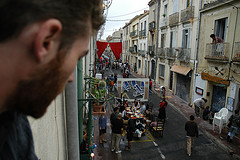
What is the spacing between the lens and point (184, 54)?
1523 cm

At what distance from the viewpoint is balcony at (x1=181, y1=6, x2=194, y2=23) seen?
14.0m

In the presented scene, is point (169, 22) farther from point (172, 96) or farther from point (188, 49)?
point (172, 96)

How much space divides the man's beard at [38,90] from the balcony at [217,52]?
11.4 metres

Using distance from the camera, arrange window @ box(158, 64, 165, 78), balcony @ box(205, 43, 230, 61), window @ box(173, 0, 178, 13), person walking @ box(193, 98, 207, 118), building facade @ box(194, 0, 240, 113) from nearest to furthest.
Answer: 1. building facade @ box(194, 0, 240, 113)
2. balcony @ box(205, 43, 230, 61)
3. person walking @ box(193, 98, 207, 118)
4. window @ box(173, 0, 178, 13)
5. window @ box(158, 64, 165, 78)

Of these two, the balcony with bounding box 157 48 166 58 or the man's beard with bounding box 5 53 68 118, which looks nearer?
the man's beard with bounding box 5 53 68 118

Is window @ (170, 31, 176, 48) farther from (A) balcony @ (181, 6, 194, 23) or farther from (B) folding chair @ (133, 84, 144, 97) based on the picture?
(B) folding chair @ (133, 84, 144, 97)

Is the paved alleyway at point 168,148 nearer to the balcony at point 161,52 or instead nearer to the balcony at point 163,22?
the balcony at point 161,52

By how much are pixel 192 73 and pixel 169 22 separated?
22.5 feet

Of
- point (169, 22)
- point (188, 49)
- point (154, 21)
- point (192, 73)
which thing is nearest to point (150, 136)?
point (192, 73)

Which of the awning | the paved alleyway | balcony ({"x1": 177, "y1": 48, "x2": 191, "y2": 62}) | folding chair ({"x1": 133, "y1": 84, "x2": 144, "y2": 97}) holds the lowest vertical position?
the paved alleyway

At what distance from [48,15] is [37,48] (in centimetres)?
13

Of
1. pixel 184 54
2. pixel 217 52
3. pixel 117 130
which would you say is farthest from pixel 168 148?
pixel 184 54

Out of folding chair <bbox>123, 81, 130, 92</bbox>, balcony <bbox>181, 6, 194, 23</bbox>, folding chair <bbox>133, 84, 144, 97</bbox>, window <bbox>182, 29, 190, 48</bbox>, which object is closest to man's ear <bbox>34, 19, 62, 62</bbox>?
folding chair <bbox>123, 81, 130, 92</bbox>

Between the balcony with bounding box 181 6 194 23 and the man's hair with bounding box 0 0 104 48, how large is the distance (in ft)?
49.8
